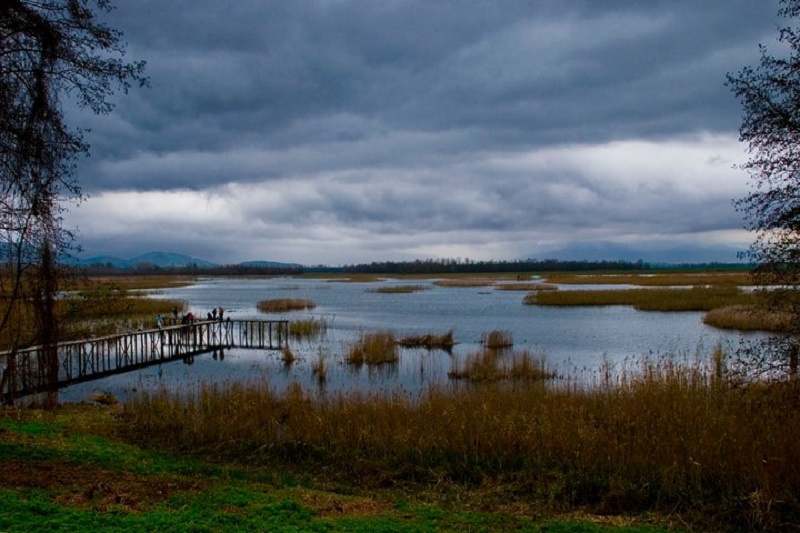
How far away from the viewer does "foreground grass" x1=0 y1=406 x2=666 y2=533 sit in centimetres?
601

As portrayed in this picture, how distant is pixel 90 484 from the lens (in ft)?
24.3

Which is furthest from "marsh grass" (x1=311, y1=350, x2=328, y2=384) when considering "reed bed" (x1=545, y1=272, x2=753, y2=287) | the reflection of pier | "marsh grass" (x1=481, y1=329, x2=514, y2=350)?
"reed bed" (x1=545, y1=272, x2=753, y2=287)

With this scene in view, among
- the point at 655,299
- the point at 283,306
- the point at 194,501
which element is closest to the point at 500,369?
the point at 194,501

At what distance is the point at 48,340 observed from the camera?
10.2 metres

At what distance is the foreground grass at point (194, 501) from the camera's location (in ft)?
19.7

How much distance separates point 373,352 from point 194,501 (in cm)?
1828

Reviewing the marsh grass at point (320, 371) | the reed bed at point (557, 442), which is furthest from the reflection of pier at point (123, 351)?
the reed bed at point (557, 442)

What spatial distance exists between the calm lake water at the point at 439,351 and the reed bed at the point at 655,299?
2.74 metres

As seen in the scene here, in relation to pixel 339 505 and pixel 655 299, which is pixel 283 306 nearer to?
pixel 655 299

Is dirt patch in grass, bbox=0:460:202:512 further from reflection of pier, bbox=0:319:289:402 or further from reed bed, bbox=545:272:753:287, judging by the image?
reed bed, bbox=545:272:753:287

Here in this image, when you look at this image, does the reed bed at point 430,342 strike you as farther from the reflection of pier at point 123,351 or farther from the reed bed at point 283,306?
the reed bed at point 283,306

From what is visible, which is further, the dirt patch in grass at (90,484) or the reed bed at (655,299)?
the reed bed at (655,299)

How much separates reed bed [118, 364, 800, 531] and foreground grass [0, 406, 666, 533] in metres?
0.95

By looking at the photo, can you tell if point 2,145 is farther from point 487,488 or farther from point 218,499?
point 487,488
